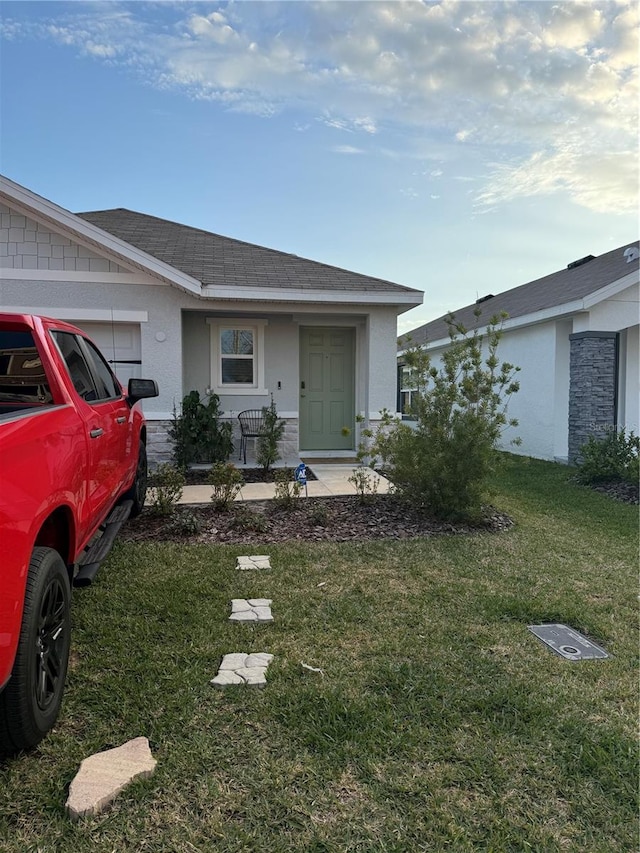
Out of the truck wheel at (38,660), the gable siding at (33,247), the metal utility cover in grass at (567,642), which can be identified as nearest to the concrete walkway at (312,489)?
the metal utility cover in grass at (567,642)

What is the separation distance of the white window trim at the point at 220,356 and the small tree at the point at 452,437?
424cm

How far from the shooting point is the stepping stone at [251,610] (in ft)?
11.4

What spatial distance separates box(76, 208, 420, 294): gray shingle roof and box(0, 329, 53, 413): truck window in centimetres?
549

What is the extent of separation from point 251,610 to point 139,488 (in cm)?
287

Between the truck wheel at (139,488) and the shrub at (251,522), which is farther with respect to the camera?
the shrub at (251,522)

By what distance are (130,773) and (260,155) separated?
11270 mm

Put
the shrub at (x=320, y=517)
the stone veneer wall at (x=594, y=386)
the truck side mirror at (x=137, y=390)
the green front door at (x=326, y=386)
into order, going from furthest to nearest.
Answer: the green front door at (x=326, y=386), the stone veneer wall at (x=594, y=386), the shrub at (x=320, y=517), the truck side mirror at (x=137, y=390)

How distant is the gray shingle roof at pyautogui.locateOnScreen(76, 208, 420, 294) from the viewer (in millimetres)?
9008

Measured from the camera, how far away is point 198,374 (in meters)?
9.64

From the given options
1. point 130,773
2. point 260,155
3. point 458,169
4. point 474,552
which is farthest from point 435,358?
point 130,773

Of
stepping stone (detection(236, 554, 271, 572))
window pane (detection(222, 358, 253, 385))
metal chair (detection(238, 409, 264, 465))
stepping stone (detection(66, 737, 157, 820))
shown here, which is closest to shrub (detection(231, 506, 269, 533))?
stepping stone (detection(236, 554, 271, 572))

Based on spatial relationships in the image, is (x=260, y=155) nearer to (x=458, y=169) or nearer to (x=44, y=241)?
(x=458, y=169)

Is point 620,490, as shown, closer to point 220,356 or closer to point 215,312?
point 220,356

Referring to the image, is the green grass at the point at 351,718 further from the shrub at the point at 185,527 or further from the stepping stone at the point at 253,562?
the shrub at the point at 185,527
